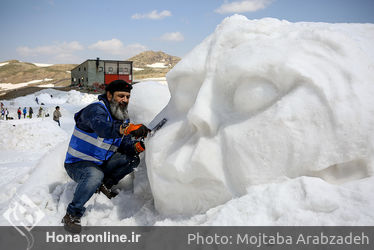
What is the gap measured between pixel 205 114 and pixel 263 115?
433mm

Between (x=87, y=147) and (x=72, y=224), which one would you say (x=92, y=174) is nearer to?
(x=87, y=147)

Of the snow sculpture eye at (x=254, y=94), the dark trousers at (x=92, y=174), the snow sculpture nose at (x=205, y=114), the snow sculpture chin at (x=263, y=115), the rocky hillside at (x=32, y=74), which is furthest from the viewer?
the rocky hillside at (x=32, y=74)

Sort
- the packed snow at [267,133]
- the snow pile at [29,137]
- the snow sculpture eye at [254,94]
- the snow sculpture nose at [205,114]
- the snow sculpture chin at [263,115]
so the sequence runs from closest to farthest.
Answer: the packed snow at [267,133]
the snow sculpture chin at [263,115]
the snow sculpture eye at [254,94]
the snow sculpture nose at [205,114]
the snow pile at [29,137]

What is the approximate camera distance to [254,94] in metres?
2.14

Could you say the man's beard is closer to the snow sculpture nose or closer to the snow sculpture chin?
the snow sculpture chin

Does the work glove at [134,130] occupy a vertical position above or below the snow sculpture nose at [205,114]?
below

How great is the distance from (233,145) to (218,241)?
0.68 meters

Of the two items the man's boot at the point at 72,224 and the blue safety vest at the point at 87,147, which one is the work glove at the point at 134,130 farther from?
the man's boot at the point at 72,224

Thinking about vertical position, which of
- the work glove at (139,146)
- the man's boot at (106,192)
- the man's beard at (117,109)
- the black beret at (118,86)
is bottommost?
the man's boot at (106,192)

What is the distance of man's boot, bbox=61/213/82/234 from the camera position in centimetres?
257

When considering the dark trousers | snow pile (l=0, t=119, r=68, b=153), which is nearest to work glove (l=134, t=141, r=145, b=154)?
the dark trousers

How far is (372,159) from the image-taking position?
1897 millimetres

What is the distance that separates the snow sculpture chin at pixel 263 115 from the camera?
6.26ft

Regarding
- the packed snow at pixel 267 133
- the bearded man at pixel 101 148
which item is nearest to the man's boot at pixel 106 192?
the bearded man at pixel 101 148
